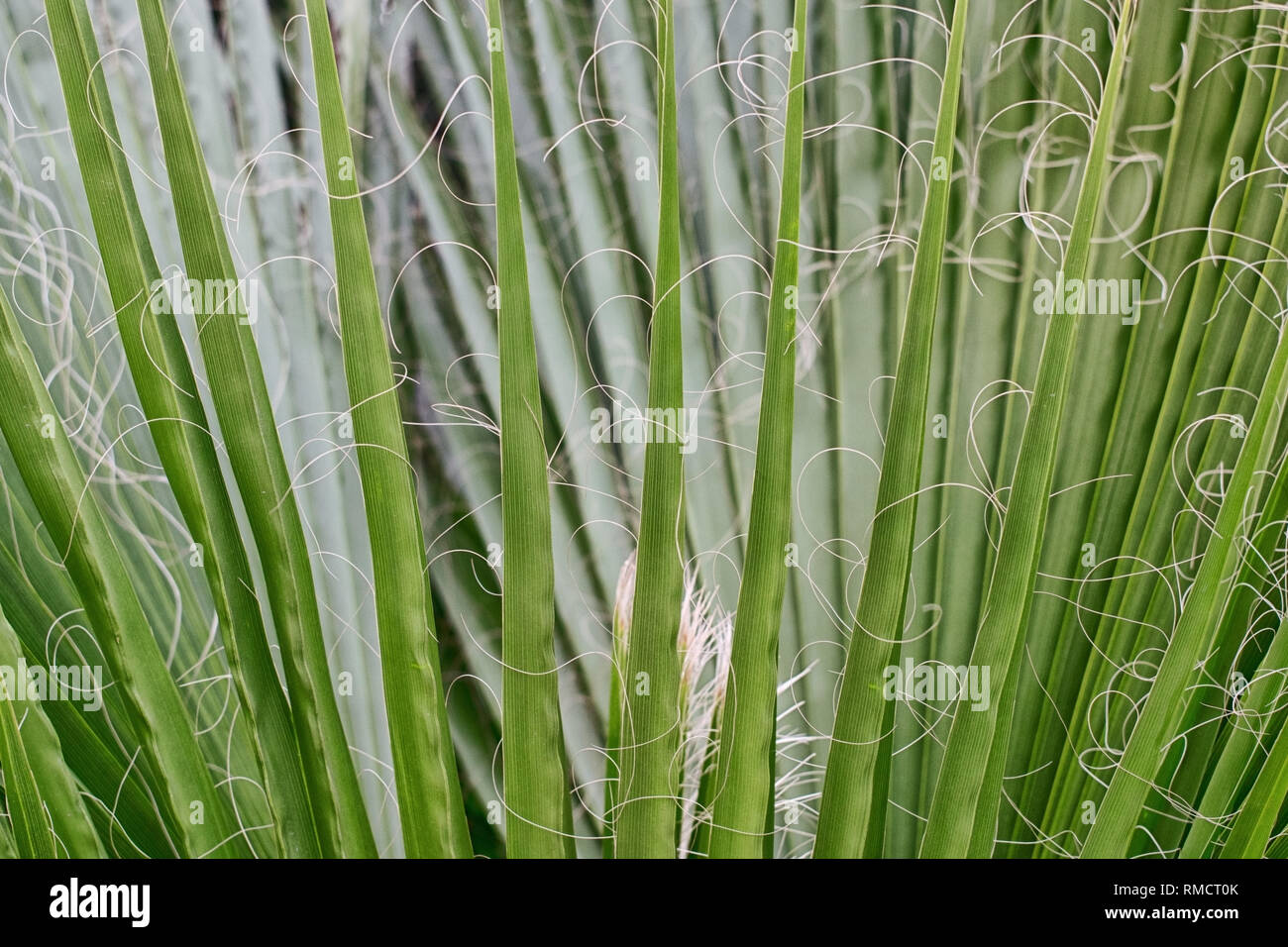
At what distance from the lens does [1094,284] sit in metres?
0.53

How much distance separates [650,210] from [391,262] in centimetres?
19

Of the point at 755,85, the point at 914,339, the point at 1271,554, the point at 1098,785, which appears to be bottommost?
the point at 1098,785

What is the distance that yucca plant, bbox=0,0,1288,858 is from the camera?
505mm

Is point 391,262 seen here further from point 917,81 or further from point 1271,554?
point 1271,554

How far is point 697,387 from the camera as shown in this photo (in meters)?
0.56

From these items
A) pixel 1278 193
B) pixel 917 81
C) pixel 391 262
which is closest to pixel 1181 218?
pixel 1278 193

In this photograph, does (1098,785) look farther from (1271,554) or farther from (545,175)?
(545,175)

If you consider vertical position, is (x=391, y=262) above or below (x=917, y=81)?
below

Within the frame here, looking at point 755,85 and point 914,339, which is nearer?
point 914,339

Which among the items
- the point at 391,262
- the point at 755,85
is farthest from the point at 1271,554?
the point at 391,262

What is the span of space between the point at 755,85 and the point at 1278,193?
1.16 ft

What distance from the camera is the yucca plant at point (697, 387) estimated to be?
1.66ft

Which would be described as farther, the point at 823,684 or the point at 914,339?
the point at 823,684

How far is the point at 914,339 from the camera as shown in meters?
0.43
